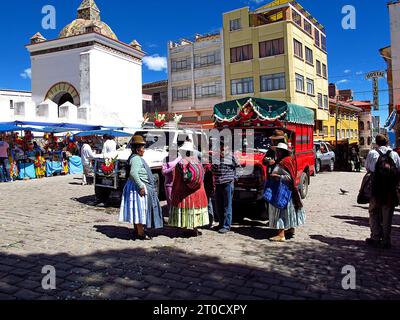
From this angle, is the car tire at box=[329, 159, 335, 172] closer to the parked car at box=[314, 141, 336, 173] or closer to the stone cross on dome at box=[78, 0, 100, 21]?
the parked car at box=[314, 141, 336, 173]

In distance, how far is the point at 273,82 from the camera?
3278 cm

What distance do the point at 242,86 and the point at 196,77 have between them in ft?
18.8

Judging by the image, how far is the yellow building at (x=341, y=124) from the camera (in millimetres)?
39284

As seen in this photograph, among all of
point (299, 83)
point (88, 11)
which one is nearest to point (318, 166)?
point (299, 83)

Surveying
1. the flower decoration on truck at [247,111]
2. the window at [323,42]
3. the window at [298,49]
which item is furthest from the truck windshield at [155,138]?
Answer: the window at [323,42]

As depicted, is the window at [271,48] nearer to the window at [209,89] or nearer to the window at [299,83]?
the window at [299,83]

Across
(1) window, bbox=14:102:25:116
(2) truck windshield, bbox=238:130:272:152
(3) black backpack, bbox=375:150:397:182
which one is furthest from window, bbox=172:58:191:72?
(3) black backpack, bbox=375:150:397:182

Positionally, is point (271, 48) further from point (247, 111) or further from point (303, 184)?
point (303, 184)

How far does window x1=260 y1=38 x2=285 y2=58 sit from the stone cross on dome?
15154mm

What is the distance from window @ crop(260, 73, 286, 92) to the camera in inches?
1269

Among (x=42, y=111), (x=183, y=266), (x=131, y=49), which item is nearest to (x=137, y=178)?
(x=183, y=266)

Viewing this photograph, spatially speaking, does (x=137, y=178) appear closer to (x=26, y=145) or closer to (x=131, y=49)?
(x=26, y=145)

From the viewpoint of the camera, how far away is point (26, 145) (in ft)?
55.3

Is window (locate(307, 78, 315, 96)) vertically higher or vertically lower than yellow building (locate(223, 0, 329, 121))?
lower
